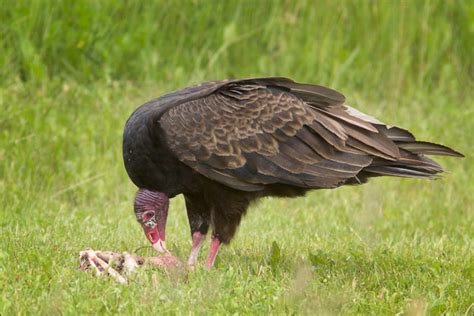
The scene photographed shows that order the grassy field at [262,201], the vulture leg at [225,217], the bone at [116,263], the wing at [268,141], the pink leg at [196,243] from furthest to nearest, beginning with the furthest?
1. the pink leg at [196,243]
2. the vulture leg at [225,217]
3. the wing at [268,141]
4. the bone at [116,263]
5. the grassy field at [262,201]

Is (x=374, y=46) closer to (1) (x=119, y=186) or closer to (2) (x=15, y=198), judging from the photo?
(1) (x=119, y=186)

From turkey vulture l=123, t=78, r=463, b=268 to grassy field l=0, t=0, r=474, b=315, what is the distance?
0.30 meters

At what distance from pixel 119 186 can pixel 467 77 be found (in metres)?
3.80

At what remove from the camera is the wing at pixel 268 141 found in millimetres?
4953

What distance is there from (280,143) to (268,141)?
0.06m

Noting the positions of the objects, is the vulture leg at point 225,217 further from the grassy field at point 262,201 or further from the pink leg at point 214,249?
the grassy field at point 262,201

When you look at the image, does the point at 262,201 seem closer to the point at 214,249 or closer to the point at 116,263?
the point at 214,249

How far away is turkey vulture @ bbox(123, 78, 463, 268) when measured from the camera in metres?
4.96

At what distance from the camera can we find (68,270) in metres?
4.40

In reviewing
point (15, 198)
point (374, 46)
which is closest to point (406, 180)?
point (374, 46)

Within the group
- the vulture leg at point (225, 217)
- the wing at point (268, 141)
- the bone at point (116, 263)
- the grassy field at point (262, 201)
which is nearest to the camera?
the grassy field at point (262, 201)

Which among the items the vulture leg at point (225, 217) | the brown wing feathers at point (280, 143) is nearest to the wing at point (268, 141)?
the brown wing feathers at point (280, 143)

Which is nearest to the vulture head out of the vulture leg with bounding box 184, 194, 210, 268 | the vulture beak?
the vulture beak

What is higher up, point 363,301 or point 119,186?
point 363,301
